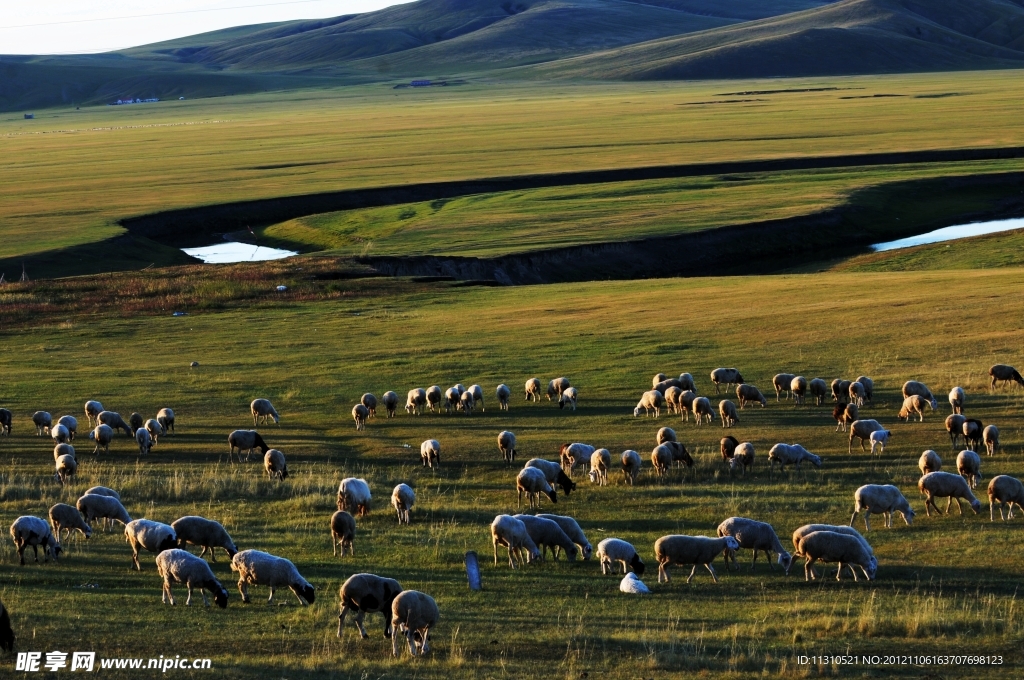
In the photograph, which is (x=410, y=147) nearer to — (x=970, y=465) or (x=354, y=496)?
(x=354, y=496)

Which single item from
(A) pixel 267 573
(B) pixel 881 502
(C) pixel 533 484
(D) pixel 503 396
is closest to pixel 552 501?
(C) pixel 533 484

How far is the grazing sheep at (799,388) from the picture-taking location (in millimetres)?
32312

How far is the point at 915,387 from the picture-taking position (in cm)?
3036

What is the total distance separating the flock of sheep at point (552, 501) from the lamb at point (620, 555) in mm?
15

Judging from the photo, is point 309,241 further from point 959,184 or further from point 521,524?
point 521,524

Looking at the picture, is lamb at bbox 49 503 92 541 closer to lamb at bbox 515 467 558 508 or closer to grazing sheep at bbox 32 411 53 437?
lamb at bbox 515 467 558 508

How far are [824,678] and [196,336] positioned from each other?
3718cm

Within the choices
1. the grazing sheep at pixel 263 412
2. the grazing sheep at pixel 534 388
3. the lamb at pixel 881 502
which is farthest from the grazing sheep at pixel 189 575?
the grazing sheep at pixel 534 388

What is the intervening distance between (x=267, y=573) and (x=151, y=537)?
2.66 metres

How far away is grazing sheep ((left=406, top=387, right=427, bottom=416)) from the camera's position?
34.0 m

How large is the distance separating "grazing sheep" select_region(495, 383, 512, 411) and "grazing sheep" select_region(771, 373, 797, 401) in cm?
739

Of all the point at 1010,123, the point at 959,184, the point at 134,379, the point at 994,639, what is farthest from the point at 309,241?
the point at 1010,123

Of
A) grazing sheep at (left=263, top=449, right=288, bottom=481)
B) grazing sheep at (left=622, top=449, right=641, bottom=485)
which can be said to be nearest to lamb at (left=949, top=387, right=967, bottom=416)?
grazing sheep at (left=622, top=449, right=641, bottom=485)

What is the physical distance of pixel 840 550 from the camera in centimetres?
1769
